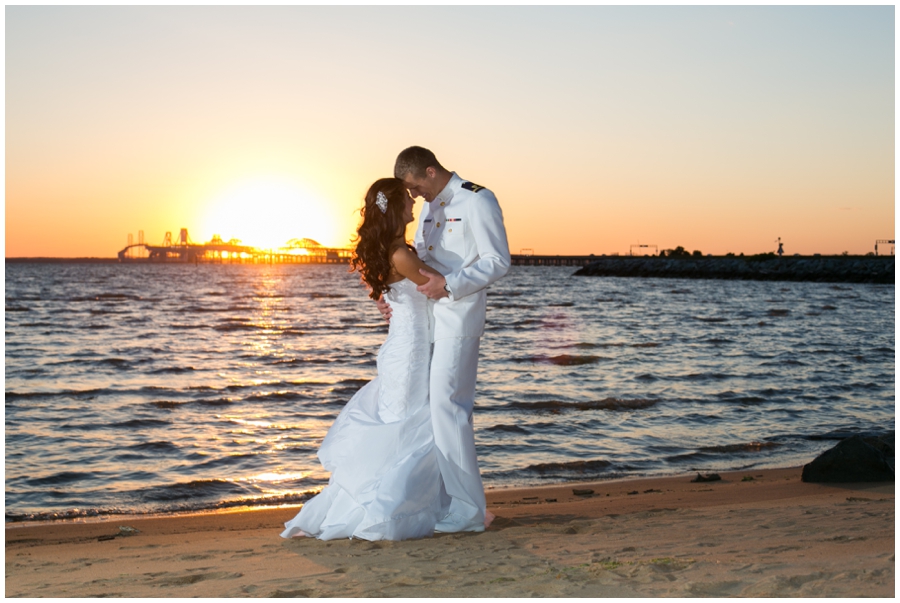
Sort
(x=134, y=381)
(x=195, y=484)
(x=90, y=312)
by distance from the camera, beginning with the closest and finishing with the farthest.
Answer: (x=195, y=484), (x=134, y=381), (x=90, y=312)

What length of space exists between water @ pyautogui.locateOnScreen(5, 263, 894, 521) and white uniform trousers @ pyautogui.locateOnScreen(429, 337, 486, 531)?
2.23m

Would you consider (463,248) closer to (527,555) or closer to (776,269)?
(527,555)

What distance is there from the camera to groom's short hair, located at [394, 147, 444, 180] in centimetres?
420

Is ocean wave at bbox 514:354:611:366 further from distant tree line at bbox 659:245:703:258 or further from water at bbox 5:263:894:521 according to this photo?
distant tree line at bbox 659:245:703:258

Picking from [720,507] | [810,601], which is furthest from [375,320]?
[810,601]

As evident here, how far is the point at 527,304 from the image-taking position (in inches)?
1500

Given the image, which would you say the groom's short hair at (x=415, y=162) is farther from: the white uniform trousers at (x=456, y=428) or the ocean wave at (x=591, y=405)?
the ocean wave at (x=591, y=405)

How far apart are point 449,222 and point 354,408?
116 cm

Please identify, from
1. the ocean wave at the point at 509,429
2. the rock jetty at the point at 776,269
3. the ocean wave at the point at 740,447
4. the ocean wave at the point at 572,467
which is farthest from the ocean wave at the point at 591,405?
the rock jetty at the point at 776,269

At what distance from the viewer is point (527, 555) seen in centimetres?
369

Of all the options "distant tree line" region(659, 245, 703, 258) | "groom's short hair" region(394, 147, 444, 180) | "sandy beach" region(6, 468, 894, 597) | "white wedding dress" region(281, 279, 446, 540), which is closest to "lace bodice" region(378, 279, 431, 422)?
"white wedding dress" region(281, 279, 446, 540)

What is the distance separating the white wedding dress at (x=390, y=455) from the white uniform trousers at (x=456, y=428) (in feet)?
0.24

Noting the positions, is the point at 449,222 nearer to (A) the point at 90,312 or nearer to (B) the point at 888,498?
(B) the point at 888,498

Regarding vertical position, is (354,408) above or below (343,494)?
above
